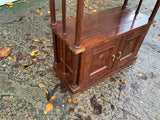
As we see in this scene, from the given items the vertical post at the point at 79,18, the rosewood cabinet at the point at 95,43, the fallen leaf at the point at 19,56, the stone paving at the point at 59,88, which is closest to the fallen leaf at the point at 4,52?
the stone paving at the point at 59,88

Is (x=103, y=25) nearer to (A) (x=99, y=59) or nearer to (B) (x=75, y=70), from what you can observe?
(A) (x=99, y=59)

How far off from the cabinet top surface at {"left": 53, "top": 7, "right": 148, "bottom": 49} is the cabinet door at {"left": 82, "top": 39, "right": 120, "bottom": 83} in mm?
114

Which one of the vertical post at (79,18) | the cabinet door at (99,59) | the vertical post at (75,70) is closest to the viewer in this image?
the vertical post at (79,18)

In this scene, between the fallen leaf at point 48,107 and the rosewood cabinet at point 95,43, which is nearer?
the rosewood cabinet at point 95,43

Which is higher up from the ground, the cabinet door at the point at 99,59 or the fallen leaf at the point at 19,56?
the cabinet door at the point at 99,59

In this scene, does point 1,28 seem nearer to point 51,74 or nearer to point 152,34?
point 51,74

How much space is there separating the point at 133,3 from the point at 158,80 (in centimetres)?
368

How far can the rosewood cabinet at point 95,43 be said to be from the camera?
Answer: 1482 millimetres

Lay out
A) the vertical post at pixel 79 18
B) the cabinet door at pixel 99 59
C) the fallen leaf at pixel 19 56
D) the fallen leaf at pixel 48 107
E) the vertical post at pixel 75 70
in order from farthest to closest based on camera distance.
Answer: the fallen leaf at pixel 19 56
the fallen leaf at pixel 48 107
the cabinet door at pixel 99 59
the vertical post at pixel 75 70
the vertical post at pixel 79 18

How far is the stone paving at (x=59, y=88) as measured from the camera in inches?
66.7

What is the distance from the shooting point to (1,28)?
3.08m

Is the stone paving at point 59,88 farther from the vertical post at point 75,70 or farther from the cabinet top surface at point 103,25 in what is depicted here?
the cabinet top surface at point 103,25

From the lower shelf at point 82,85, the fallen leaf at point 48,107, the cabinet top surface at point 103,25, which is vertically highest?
the cabinet top surface at point 103,25

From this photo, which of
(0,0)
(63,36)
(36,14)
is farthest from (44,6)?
(63,36)
